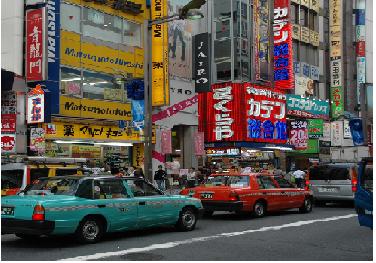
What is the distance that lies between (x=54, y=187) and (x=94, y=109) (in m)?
14.4

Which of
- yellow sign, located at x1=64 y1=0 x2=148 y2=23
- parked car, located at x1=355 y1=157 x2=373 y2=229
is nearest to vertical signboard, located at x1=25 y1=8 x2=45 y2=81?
yellow sign, located at x1=64 y1=0 x2=148 y2=23

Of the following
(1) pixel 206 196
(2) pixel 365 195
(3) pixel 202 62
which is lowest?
(1) pixel 206 196

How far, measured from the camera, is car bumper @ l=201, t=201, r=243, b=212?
14.9 m

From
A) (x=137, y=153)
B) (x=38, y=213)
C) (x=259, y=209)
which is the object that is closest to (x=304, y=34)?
(x=137, y=153)

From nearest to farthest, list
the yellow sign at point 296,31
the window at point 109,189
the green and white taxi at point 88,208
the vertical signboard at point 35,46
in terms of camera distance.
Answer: the green and white taxi at point 88,208
the window at point 109,189
the vertical signboard at point 35,46
the yellow sign at point 296,31

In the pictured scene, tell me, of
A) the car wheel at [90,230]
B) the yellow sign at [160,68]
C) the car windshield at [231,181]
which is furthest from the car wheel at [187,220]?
the yellow sign at [160,68]

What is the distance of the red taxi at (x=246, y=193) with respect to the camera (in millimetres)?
15055

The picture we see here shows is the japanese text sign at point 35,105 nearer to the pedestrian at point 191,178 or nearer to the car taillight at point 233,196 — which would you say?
the pedestrian at point 191,178

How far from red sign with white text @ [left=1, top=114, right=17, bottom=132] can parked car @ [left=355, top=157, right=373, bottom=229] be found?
1458cm

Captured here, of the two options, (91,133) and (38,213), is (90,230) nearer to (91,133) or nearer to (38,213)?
(38,213)

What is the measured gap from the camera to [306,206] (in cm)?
1762

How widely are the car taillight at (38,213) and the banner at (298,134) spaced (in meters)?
29.1

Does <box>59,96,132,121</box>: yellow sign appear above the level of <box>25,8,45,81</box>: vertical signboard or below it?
below

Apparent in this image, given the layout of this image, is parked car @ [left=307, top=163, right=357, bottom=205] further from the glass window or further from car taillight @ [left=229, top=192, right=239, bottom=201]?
the glass window
